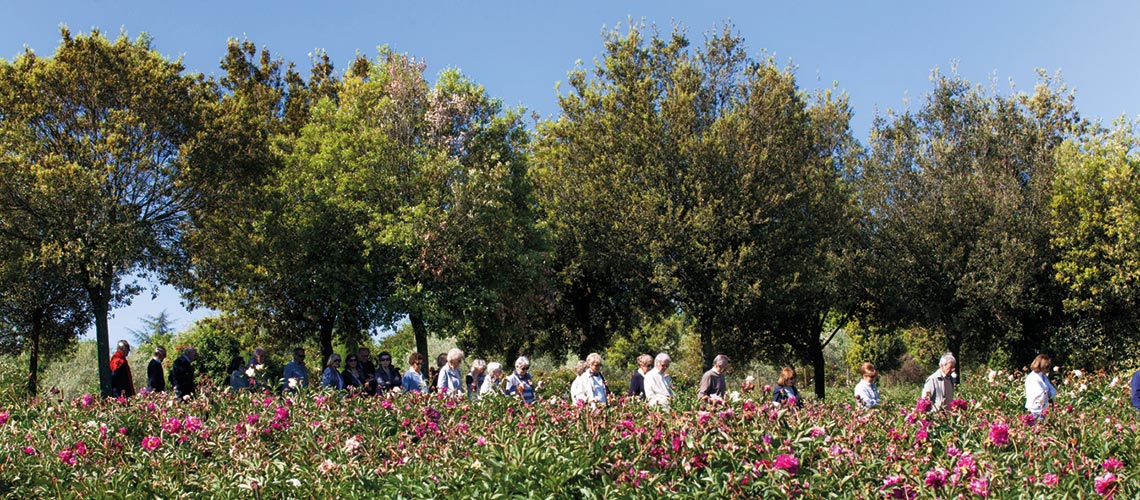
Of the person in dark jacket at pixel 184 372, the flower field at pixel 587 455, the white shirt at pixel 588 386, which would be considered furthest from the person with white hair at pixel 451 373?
the person in dark jacket at pixel 184 372

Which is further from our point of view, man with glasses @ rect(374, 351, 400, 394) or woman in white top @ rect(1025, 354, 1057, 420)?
man with glasses @ rect(374, 351, 400, 394)

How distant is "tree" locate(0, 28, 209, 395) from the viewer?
2000cm

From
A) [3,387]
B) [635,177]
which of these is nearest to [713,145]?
[635,177]

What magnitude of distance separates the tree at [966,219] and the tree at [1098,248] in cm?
63

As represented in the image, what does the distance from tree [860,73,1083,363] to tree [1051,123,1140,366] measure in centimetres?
63

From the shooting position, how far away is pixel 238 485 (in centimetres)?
593

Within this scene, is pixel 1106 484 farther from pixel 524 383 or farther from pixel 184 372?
pixel 184 372

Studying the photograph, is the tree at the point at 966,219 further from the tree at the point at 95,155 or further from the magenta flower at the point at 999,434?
the magenta flower at the point at 999,434

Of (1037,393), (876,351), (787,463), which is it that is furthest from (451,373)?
(876,351)

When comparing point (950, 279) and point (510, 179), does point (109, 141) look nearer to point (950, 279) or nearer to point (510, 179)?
point (510, 179)

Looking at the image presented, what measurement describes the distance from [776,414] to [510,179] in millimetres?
15844

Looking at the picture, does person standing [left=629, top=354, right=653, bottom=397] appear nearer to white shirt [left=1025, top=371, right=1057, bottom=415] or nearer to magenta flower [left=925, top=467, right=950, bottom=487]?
white shirt [left=1025, top=371, right=1057, bottom=415]

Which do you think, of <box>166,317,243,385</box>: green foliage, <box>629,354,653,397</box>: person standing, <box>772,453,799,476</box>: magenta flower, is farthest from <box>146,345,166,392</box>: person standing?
<box>772,453,799,476</box>: magenta flower

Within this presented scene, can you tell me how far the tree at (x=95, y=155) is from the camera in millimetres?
20000
